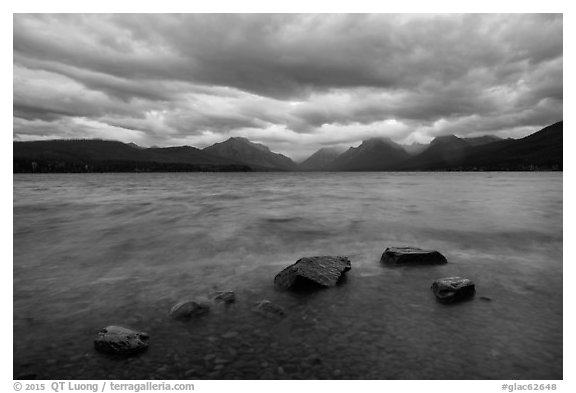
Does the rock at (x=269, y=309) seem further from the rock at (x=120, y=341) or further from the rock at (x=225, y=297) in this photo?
the rock at (x=120, y=341)

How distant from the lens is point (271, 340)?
264 inches

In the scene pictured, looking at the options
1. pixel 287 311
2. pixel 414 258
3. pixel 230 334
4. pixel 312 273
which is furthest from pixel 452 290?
pixel 230 334

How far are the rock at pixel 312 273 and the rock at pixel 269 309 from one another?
1259mm

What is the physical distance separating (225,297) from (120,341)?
116 inches

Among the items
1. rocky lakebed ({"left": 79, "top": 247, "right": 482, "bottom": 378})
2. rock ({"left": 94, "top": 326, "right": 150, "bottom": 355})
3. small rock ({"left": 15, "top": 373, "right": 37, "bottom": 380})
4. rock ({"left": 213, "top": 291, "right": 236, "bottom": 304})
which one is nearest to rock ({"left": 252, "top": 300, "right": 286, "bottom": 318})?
rocky lakebed ({"left": 79, "top": 247, "right": 482, "bottom": 378})

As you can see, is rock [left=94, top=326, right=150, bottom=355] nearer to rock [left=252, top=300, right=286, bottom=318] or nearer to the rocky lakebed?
the rocky lakebed

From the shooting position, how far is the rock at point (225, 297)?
8.65 meters

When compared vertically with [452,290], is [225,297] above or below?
below

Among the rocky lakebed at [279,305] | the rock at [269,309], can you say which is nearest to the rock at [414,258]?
the rocky lakebed at [279,305]

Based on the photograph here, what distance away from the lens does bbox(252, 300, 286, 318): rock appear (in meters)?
7.87

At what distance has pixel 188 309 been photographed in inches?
309

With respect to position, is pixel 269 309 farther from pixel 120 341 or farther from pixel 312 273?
pixel 120 341
